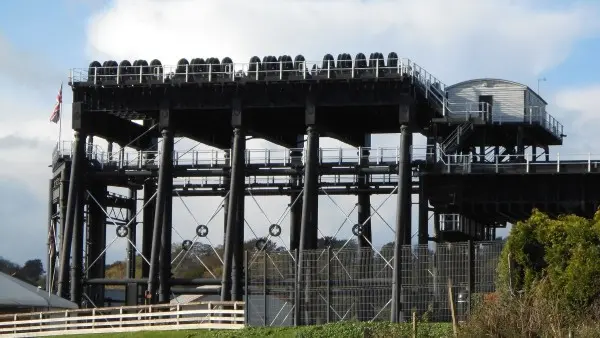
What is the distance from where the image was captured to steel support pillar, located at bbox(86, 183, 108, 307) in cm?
8356

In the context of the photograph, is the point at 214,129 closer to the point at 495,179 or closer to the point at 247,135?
the point at 247,135

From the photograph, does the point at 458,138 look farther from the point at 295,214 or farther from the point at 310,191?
the point at 295,214

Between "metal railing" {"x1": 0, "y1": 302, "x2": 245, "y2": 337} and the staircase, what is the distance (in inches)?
729

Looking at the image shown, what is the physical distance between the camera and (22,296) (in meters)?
70.3

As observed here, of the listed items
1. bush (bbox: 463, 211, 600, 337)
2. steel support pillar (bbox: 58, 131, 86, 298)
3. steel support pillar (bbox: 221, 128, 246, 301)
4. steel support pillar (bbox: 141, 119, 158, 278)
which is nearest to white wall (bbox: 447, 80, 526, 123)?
steel support pillar (bbox: 221, 128, 246, 301)

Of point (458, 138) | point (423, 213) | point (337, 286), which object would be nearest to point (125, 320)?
point (337, 286)

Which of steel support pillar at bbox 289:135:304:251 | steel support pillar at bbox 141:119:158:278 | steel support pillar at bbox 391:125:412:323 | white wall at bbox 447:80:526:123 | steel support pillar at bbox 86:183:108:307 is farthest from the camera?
steel support pillar at bbox 141:119:158:278

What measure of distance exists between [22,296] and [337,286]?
72.4 ft

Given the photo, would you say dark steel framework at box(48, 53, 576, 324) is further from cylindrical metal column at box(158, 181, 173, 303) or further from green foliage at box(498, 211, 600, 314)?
green foliage at box(498, 211, 600, 314)

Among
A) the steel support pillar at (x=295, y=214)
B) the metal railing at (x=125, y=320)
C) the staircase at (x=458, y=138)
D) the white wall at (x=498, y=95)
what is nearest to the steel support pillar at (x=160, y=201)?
the metal railing at (x=125, y=320)

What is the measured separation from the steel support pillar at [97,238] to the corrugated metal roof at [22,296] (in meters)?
11.3

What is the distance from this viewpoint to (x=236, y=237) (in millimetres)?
77500

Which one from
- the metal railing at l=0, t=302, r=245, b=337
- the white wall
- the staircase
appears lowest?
the metal railing at l=0, t=302, r=245, b=337

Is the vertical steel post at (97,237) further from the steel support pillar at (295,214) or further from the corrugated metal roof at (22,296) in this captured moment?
the steel support pillar at (295,214)
